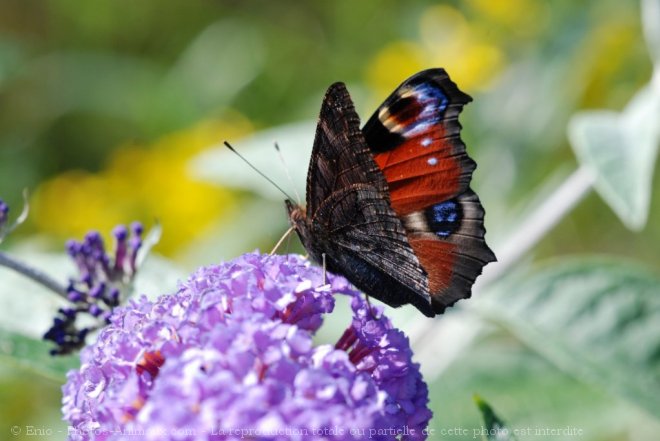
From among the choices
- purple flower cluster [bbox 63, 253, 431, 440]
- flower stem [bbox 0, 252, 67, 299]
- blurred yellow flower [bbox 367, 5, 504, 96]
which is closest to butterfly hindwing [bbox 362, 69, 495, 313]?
purple flower cluster [bbox 63, 253, 431, 440]

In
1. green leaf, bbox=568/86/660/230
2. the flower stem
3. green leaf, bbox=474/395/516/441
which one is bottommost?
green leaf, bbox=474/395/516/441

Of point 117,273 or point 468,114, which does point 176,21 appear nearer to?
point 468,114

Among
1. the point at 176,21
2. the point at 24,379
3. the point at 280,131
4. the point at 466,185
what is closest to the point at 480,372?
the point at 280,131

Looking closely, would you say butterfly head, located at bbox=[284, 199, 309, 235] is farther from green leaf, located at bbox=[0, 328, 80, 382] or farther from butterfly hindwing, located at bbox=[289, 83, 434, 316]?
green leaf, located at bbox=[0, 328, 80, 382]

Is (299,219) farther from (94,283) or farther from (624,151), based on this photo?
(624,151)

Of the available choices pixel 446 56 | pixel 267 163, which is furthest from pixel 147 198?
pixel 446 56

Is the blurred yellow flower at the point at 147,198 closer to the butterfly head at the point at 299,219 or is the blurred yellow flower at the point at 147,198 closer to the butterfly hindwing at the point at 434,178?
the butterfly head at the point at 299,219
